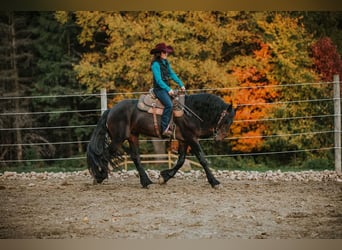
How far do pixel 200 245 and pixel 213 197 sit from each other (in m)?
0.67

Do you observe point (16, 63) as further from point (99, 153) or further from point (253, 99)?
point (99, 153)

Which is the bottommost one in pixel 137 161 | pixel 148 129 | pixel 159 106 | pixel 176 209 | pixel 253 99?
pixel 176 209

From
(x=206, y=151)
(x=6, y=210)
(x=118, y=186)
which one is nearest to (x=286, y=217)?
(x=118, y=186)

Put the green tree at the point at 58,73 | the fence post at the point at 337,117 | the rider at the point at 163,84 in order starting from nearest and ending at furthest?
the rider at the point at 163,84
the fence post at the point at 337,117
the green tree at the point at 58,73

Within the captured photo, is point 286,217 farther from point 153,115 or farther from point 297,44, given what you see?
point 297,44

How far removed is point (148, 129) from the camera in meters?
4.89

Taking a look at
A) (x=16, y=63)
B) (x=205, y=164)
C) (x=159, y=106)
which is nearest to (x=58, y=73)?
(x=16, y=63)

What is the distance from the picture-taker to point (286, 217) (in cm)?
398

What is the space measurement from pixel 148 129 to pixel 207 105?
0.60 metres

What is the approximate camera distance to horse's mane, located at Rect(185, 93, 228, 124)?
187 inches

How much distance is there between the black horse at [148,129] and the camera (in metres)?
4.79

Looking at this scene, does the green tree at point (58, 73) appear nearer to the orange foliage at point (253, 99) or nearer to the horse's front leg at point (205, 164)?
the orange foliage at point (253, 99)

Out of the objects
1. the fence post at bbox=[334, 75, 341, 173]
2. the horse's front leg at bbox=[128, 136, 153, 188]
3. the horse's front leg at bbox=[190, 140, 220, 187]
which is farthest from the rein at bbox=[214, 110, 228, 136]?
the fence post at bbox=[334, 75, 341, 173]

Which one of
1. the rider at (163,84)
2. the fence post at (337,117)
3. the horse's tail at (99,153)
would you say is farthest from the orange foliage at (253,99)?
the horse's tail at (99,153)
